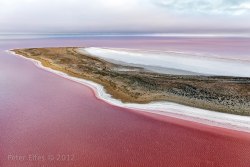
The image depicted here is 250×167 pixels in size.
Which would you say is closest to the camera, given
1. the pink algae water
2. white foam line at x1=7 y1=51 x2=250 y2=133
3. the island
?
the pink algae water

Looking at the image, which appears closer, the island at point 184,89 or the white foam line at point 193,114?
the white foam line at point 193,114

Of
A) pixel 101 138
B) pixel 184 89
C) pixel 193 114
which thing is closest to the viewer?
pixel 101 138

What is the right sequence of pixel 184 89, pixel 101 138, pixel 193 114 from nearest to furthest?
pixel 101 138, pixel 193 114, pixel 184 89

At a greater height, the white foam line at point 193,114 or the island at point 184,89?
the island at point 184,89

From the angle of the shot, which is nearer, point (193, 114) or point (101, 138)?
point (101, 138)

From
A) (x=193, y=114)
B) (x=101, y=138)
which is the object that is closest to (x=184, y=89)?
(x=193, y=114)

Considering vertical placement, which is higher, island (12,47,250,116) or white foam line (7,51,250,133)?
island (12,47,250,116)

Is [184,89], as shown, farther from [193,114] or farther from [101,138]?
[101,138]

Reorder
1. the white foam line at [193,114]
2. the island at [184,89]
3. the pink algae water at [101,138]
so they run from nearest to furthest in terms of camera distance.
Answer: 1. the pink algae water at [101,138]
2. the white foam line at [193,114]
3. the island at [184,89]

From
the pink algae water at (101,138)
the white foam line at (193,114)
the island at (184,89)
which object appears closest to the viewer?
the pink algae water at (101,138)
